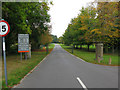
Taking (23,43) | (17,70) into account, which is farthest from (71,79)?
(23,43)

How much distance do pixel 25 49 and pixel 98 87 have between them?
9.89 m

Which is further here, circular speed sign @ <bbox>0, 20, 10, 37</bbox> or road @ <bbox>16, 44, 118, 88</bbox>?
road @ <bbox>16, 44, 118, 88</bbox>

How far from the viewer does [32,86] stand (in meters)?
4.74

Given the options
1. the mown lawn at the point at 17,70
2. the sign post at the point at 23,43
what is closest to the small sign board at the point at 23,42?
the sign post at the point at 23,43

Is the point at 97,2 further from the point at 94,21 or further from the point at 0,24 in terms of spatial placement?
the point at 0,24

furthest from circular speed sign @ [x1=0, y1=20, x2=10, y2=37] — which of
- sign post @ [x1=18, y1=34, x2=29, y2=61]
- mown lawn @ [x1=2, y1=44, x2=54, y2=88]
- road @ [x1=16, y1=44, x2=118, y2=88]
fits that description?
sign post @ [x1=18, y1=34, x2=29, y2=61]

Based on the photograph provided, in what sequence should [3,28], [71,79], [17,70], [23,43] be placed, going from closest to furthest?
[3,28] → [71,79] → [17,70] → [23,43]

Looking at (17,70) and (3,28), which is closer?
(3,28)

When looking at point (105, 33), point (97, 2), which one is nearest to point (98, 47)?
point (105, 33)

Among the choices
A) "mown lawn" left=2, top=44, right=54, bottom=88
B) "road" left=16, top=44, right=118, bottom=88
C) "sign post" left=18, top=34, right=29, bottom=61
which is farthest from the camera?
"sign post" left=18, top=34, right=29, bottom=61

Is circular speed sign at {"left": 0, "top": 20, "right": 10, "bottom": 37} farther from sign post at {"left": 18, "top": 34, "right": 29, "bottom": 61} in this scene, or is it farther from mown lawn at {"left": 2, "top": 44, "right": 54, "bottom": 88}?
sign post at {"left": 18, "top": 34, "right": 29, "bottom": 61}

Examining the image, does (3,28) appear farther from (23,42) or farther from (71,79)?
(23,42)

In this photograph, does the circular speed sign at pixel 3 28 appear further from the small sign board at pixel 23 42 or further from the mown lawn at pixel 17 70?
the small sign board at pixel 23 42

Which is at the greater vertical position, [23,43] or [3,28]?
[3,28]
